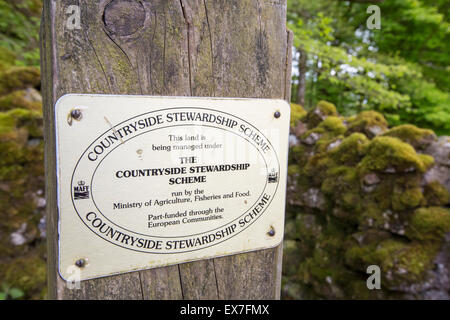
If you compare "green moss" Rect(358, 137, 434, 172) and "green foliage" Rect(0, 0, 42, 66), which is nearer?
"green moss" Rect(358, 137, 434, 172)

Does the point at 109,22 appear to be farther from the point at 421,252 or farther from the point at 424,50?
the point at 424,50

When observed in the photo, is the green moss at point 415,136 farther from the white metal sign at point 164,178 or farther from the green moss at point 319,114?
the white metal sign at point 164,178

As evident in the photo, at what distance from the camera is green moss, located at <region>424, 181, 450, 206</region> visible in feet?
8.48

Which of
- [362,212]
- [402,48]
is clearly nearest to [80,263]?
[362,212]

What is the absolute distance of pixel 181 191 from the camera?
3.26 ft

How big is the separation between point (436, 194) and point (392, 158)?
49 cm

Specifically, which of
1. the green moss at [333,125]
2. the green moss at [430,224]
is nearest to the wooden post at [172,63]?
the green moss at [430,224]

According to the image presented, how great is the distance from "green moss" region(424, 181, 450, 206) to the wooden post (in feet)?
7.30

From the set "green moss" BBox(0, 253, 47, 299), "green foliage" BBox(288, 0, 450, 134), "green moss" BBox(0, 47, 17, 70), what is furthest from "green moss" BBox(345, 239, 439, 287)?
"green moss" BBox(0, 47, 17, 70)

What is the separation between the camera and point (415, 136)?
9.64 ft

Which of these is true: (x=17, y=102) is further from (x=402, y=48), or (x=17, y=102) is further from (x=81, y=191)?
(x=402, y=48)

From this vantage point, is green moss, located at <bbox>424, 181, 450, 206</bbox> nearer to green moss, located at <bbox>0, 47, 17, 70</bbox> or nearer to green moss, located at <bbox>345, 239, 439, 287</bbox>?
green moss, located at <bbox>345, 239, 439, 287</bbox>

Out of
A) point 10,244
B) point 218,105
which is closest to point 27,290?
point 10,244

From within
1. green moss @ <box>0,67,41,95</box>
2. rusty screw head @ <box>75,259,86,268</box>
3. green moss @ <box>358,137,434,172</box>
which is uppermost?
green moss @ <box>0,67,41,95</box>
